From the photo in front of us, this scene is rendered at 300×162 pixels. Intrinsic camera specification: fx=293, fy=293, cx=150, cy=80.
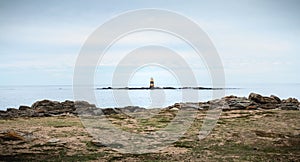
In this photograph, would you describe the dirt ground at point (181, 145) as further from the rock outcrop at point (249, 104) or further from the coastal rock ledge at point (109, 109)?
the rock outcrop at point (249, 104)

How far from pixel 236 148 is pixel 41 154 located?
12.7 m

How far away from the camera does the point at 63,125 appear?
2928 cm

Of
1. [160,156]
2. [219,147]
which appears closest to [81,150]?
[160,156]

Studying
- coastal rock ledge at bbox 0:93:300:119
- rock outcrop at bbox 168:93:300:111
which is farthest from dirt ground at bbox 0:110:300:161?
rock outcrop at bbox 168:93:300:111

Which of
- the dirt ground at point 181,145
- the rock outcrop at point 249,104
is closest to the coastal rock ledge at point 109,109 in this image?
the rock outcrop at point 249,104

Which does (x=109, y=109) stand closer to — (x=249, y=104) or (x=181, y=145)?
(x=249, y=104)

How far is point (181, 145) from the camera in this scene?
2095 centimetres

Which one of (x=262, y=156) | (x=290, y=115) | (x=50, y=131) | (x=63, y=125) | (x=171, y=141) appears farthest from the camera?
(x=290, y=115)

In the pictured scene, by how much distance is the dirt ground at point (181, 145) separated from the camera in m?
17.5

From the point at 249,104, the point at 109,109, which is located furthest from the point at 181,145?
the point at 249,104

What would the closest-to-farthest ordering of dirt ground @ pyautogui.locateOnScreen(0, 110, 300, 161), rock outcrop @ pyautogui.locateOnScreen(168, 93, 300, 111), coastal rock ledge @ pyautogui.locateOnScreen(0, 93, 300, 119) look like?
dirt ground @ pyautogui.locateOnScreen(0, 110, 300, 161) → coastal rock ledge @ pyautogui.locateOnScreen(0, 93, 300, 119) → rock outcrop @ pyautogui.locateOnScreen(168, 93, 300, 111)

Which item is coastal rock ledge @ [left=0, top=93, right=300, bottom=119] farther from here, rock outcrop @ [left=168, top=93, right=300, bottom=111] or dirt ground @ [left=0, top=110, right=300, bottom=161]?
dirt ground @ [left=0, top=110, right=300, bottom=161]

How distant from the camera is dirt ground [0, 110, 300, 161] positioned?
17484 mm

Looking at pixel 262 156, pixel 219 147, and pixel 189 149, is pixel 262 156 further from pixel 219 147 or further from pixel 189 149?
pixel 189 149
